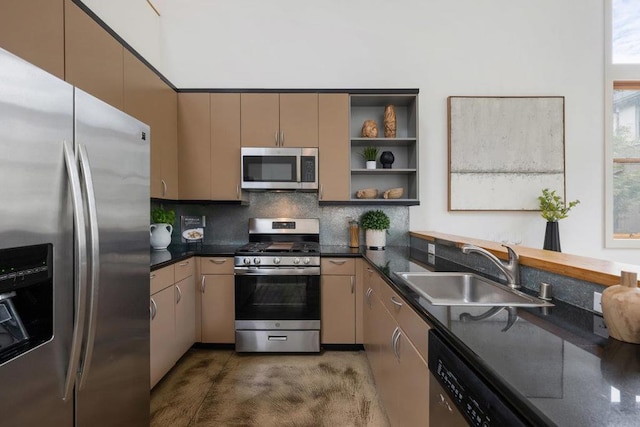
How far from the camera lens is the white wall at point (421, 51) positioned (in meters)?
3.17

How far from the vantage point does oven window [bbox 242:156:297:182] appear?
284cm

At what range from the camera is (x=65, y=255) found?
953 millimetres

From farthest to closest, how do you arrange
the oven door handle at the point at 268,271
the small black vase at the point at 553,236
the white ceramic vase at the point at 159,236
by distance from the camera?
the small black vase at the point at 553,236
the white ceramic vase at the point at 159,236
the oven door handle at the point at 268,271

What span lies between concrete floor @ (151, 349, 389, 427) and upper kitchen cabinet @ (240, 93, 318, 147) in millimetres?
1839

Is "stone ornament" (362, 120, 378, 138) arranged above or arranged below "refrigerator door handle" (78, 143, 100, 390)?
above

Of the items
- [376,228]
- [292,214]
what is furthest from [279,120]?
[376,228]

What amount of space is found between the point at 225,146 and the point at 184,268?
3.66 feet

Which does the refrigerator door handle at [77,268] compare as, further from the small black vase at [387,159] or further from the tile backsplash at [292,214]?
the small black vase at [387,159]

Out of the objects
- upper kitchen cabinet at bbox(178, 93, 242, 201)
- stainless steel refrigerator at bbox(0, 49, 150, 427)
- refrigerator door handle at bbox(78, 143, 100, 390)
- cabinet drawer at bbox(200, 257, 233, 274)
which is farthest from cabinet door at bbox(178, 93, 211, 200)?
refrigerator door handle at bbox(78, 143, 100, 390)

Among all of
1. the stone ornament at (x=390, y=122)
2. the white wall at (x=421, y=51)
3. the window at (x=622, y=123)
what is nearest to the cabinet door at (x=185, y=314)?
the white wall at (x=421, y=51)

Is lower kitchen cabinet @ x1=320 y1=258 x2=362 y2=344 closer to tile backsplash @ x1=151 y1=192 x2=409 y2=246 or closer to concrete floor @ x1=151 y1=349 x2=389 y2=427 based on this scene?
concrete floor @ x1=151 y1=349 x2=389 y2=427

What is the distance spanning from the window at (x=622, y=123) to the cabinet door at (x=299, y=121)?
2.85 m

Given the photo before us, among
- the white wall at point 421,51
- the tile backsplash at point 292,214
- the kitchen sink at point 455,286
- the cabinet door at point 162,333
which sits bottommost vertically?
the cabinet door at point 162,333

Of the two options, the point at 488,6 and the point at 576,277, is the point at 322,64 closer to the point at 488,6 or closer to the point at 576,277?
the point at 488,6
